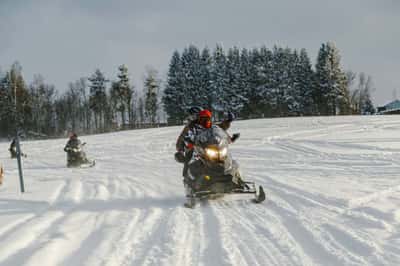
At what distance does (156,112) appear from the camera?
65812mm

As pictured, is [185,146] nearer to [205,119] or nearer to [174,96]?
[205,119]

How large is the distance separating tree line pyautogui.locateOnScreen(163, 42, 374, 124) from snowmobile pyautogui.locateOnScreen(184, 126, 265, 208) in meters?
48.9

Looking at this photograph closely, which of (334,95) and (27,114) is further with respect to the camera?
(27,114)

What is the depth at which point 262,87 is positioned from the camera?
5678 centimetres

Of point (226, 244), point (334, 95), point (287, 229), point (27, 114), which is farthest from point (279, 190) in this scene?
point (27, 114)

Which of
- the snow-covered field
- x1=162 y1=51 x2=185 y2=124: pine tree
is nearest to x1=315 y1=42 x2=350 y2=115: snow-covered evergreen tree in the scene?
x1=162 y1=51 x2=185 y2=124: pine tree

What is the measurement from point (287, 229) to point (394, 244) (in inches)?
45.8

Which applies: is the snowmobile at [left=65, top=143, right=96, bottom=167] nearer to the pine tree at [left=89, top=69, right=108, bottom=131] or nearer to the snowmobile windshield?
the snowmobile windshield

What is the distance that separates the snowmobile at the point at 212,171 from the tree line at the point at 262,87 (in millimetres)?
48872

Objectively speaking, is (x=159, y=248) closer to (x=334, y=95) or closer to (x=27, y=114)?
(x=334, y=95)

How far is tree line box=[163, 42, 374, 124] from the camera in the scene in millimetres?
54938

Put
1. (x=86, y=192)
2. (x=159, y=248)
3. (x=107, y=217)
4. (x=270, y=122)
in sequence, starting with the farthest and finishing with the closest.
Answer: (x=270, y=122)
(x=86, y=192)
(x=107, y=217)
(x=159, y=248)

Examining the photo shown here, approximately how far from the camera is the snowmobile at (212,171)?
6316 millimetres

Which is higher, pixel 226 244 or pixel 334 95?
pixel 334 95
